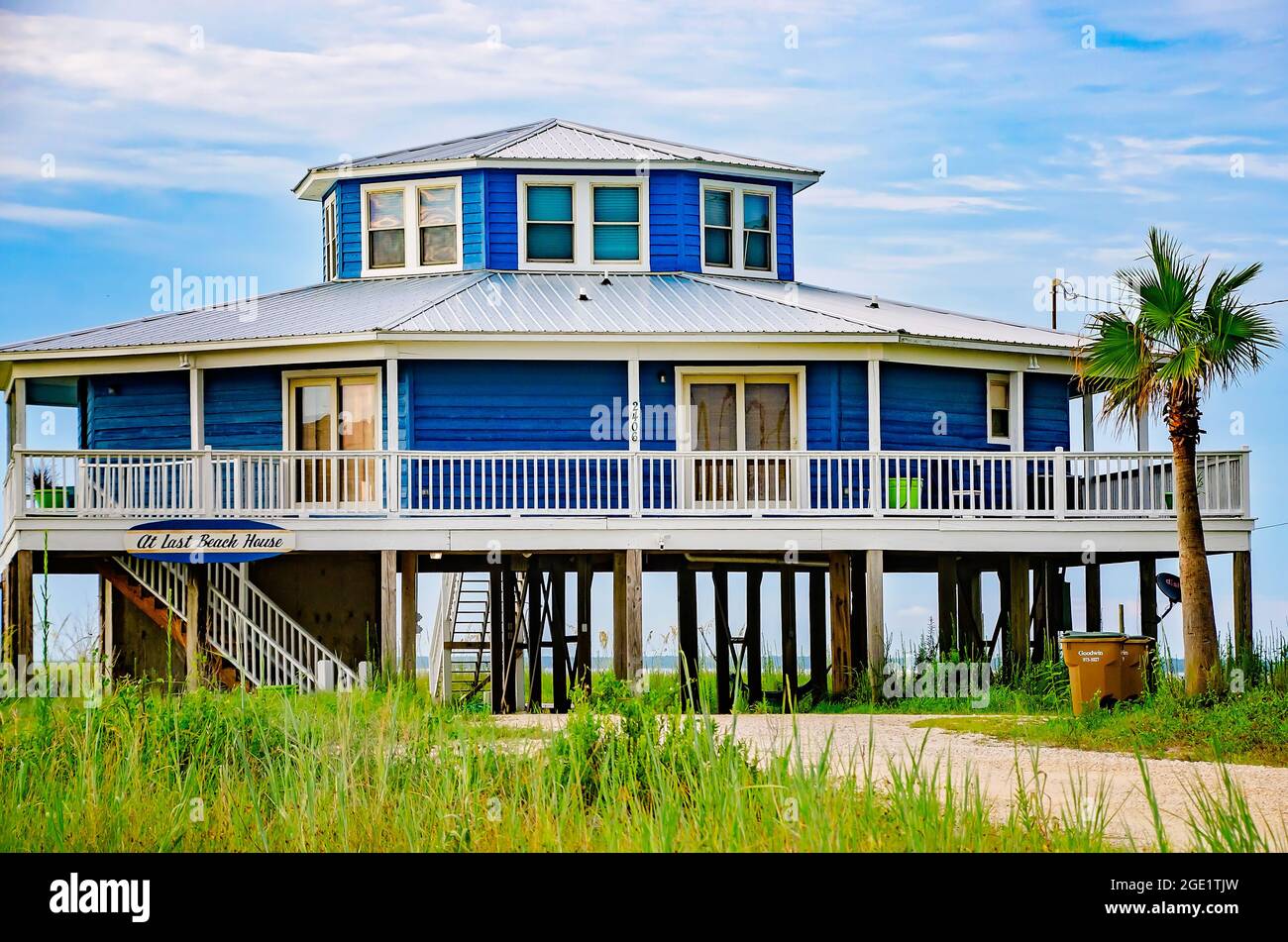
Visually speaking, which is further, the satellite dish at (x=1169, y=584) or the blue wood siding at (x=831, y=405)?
the blue wood siding at (x=831, y=405)

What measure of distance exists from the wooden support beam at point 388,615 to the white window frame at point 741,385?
496 cm

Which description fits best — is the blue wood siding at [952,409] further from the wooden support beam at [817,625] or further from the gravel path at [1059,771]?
the gravel path at [1059,771]

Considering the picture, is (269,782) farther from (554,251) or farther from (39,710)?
(554,251)

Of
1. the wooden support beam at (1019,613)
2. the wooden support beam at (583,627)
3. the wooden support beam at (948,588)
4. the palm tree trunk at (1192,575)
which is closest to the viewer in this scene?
the palm tree trunk at (1192,575)

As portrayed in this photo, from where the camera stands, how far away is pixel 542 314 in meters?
26.6

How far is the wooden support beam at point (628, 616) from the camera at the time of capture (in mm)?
23250

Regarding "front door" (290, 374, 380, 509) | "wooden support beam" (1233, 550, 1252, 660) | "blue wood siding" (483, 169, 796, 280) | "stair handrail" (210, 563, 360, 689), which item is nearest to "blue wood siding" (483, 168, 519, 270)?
"blue wood siding" (483, 169, 796, 280)

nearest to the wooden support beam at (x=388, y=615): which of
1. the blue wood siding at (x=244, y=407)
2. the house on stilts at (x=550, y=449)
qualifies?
the house on stilts at (x=550, y=449)

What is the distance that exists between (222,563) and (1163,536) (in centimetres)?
1299

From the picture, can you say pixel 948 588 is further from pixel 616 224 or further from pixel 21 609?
pixel 21 609

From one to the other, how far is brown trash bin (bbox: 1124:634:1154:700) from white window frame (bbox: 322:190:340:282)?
1648 cm

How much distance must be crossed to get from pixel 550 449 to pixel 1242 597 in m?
10.0
